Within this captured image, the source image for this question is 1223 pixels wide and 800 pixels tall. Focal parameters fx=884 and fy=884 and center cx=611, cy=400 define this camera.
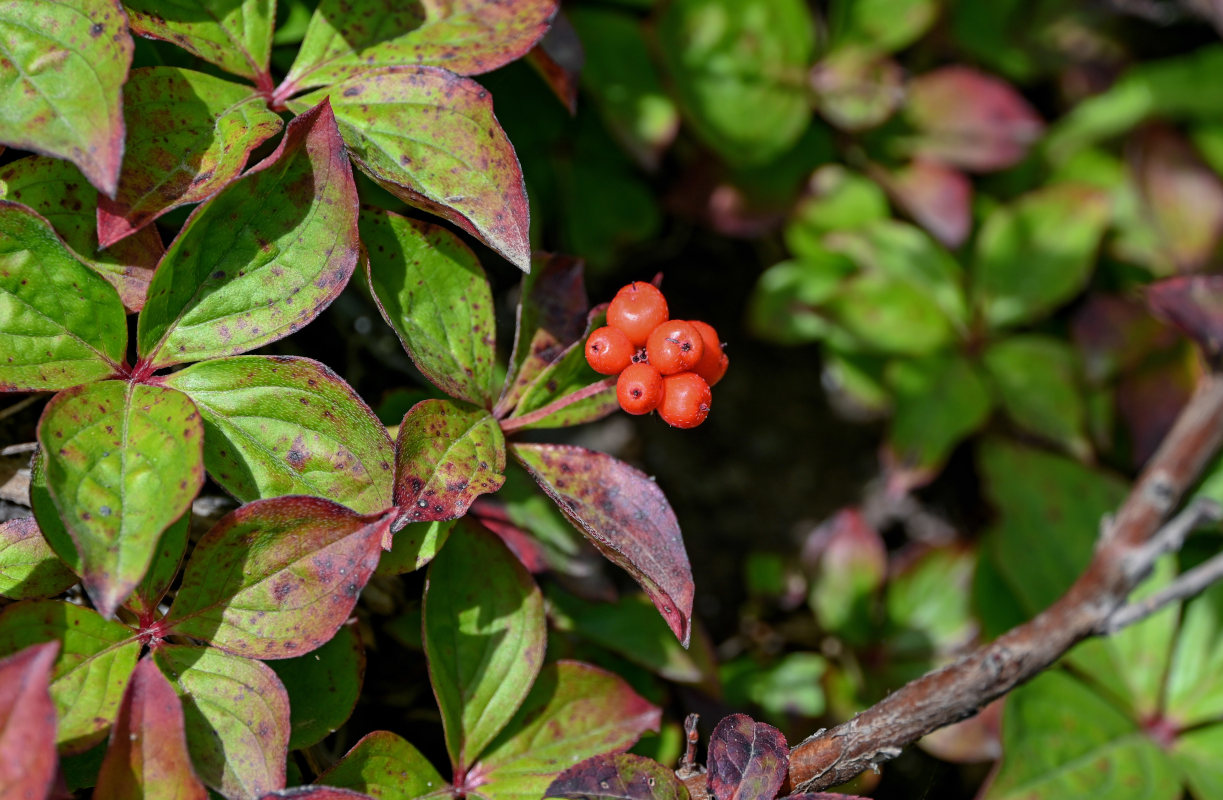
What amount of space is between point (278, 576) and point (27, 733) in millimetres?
380

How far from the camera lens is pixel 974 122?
10.2ft

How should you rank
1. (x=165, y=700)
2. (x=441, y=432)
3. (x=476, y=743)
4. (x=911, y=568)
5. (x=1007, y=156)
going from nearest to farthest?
(x=165, y=700)
(x=441, y=432)
(x=476, y=743)
(x=911, y=568)
(x=1007, y=156)

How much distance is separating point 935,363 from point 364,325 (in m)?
1.82

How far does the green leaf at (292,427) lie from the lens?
4.69 feet

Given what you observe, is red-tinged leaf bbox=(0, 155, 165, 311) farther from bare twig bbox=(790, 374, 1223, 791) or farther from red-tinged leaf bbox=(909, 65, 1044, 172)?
red-tinged leaf bbox=(909, 65, 1044, 172)

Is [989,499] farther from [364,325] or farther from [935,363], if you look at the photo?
[364,325]

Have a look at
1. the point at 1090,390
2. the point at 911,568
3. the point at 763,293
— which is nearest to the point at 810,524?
the point at 911,568

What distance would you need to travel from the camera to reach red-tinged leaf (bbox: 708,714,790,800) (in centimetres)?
143

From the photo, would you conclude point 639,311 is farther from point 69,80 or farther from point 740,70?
point 740,70

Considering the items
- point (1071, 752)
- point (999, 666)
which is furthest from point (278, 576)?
point (1071, 752)

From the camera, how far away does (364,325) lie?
89.7 inches

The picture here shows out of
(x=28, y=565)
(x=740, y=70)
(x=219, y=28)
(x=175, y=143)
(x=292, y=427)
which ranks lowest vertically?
(x=28, y=565)

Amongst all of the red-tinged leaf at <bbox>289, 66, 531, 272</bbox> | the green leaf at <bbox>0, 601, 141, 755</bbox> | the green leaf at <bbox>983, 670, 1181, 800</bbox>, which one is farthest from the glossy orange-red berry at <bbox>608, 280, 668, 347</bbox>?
the green leaf at <bbox>983, 670, 1181, 800</bbox>

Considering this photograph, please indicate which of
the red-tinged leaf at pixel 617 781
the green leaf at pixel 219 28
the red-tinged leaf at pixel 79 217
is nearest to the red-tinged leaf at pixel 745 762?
the red-tinged leaf at pixel 617 781
